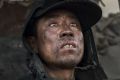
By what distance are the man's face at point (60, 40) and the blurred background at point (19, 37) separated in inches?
40.0

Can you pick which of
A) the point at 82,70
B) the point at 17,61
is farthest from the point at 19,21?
the point at 82,70

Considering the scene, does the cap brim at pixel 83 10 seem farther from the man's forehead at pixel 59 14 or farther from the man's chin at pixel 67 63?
the man's chin at pixel 67 63

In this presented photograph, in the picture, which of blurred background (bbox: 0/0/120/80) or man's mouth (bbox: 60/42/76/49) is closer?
man's mouth (bbox: 60/42/76/49)

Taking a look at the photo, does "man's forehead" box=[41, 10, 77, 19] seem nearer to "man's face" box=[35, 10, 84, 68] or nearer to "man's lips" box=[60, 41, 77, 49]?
"man's face" box=[35, 10, 84, 68]

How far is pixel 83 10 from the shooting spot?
2.82 metres

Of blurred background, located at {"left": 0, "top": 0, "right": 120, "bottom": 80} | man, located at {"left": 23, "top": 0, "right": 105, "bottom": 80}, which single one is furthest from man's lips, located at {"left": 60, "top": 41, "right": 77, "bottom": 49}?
blurred background, located at {"left": 0, "top": 0, "right": 120, "bottom": 80}

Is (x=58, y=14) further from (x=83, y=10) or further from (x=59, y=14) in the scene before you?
(x=83, y=10)

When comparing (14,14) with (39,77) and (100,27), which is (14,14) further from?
(39,77)

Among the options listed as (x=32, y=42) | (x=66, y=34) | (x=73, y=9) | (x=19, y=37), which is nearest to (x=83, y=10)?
(x=73, y=9)

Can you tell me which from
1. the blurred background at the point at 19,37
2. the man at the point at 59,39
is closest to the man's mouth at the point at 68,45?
the man at the point at 59,39

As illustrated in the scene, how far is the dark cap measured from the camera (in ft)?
8.87

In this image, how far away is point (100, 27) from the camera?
486 centimetres

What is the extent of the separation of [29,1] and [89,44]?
5.30ft

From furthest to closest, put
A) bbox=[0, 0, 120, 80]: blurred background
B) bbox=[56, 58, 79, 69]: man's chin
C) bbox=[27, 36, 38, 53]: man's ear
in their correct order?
1. bbox=[0, 0, 120, 80]: blurred background
2. bbox=[27, 36, 38, 53]: man's ear
3. bbox=[56, 58, 79, 69]: man's chin
